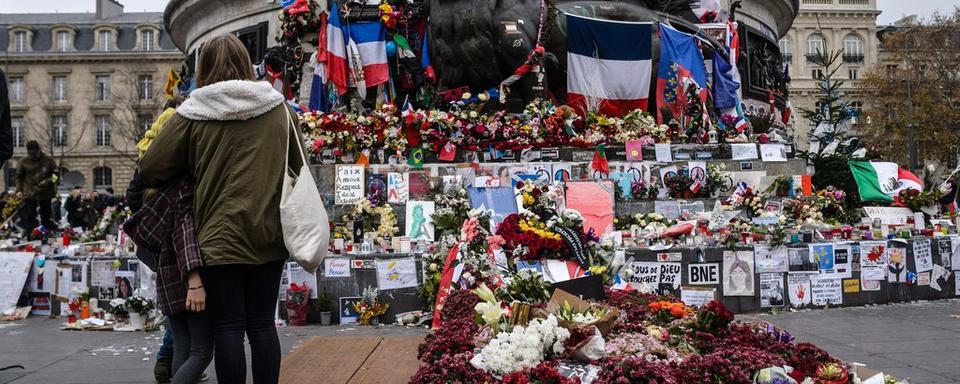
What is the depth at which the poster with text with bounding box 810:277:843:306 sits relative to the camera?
970cm

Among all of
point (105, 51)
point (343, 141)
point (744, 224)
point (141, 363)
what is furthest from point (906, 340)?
point (105, 51)

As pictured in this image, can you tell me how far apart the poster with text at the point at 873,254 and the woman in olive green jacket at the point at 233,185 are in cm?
805

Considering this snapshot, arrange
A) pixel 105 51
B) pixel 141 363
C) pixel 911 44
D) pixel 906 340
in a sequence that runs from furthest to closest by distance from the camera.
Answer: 1. pixel 105 51
2. pixel 911 44
3. pixel 906 340
4. pixel 141 363

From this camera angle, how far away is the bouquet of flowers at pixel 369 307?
8.88m

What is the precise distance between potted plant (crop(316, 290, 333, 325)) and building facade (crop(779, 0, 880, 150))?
49173mm

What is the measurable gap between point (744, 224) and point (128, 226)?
7.56 metres

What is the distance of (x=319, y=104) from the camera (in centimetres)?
1467

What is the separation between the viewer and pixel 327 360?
20.2 feet

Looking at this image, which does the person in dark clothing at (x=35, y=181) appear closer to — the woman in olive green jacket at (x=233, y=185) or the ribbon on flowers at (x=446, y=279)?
the ribbon on flowers at (x=446, y=279)

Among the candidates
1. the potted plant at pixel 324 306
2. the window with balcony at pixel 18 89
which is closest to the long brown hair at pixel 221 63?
the potted plant at pixel 324 306

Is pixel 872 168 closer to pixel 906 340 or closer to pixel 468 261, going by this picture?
pixel 906 340

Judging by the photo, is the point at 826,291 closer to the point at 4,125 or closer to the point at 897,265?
the point at 897,265

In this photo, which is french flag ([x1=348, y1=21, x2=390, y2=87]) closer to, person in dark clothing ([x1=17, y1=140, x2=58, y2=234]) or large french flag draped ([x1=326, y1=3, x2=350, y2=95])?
large french flag draped ([x1=326, y1=3, x2=350, y2=95])

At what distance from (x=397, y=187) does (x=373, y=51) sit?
3314 mm
